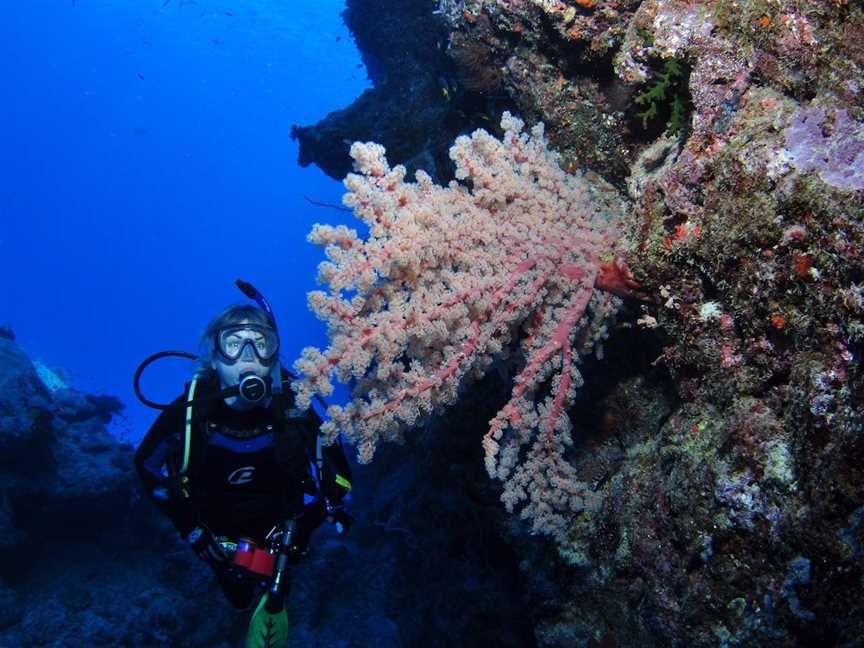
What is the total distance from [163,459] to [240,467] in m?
0.79

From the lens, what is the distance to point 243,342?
163 inches

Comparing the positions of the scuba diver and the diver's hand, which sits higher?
the scuba diver

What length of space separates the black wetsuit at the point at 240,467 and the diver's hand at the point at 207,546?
0.13 meters

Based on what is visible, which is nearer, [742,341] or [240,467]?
[742,341]

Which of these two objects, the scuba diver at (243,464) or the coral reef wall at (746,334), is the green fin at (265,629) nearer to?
the scuba diver at (243,464)

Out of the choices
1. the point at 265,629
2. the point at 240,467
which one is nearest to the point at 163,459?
the point at 240,467

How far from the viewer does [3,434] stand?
996 cm

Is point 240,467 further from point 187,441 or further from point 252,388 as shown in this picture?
point 252,388

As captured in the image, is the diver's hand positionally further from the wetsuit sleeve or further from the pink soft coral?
the pink soft coral

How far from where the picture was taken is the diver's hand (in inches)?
156

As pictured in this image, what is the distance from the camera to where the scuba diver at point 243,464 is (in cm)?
404

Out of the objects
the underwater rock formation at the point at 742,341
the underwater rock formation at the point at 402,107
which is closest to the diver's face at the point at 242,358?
the underwater rock formation at the point at 742,341

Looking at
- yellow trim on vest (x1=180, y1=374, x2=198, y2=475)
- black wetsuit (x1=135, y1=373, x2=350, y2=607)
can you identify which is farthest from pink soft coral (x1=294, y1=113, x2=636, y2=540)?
yellow trim on vest (x1=180, y1=374, x2=198, y2=475)

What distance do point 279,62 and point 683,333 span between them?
437ft
